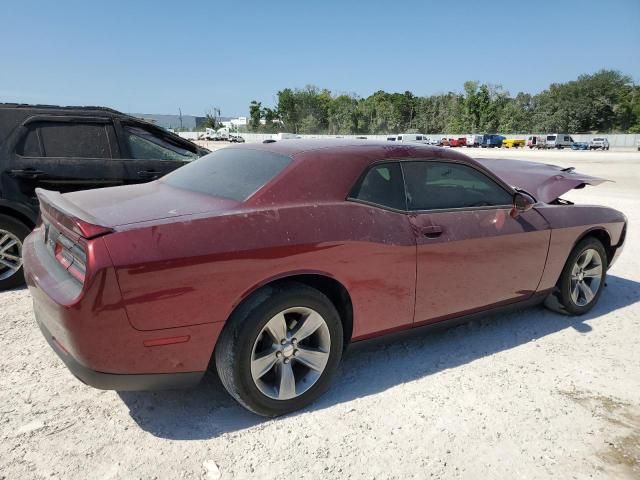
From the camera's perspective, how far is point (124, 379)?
2.30 meters

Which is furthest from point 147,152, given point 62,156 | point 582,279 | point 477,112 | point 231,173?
point 477,112

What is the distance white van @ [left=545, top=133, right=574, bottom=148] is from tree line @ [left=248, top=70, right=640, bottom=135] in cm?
2125

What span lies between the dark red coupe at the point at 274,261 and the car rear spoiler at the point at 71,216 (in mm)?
12

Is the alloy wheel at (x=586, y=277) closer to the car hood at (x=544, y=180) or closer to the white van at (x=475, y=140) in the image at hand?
the car hood at (x=544, y=180)

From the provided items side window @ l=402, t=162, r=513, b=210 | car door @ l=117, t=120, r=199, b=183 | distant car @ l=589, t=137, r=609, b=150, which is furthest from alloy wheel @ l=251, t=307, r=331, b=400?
distant car @ l=589, t=137, r=609, b=150

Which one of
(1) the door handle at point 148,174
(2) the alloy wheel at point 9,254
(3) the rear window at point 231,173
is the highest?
(3) the rear window at point 231,173

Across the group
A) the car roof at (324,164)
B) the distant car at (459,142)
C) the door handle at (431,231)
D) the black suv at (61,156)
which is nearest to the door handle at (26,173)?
the black suv at (61,156)

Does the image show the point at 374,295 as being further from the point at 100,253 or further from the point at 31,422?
the point at 31,422

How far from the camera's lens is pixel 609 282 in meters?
5.46

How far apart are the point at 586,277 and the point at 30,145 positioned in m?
5.51

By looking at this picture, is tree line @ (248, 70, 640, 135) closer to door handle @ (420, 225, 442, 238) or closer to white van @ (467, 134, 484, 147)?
white van @ (467, 134, 484, 147)

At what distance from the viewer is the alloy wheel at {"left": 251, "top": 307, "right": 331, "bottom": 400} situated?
261 centimetres

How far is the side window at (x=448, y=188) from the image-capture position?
128 inches

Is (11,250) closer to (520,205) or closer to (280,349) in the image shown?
(280,349)
